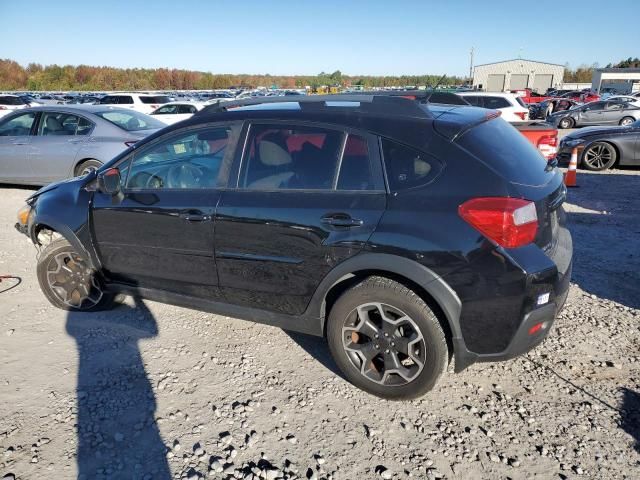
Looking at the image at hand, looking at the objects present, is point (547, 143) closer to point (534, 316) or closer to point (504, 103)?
point (504, 103)

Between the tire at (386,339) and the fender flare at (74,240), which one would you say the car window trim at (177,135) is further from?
the tire at (386,339)

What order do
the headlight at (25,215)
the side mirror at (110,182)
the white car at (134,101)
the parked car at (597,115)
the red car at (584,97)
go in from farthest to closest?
the red car at (584,97), the white car at (134,101), the parked car at (597,115), the headlight at (25,215), the side mirror at (110,182)

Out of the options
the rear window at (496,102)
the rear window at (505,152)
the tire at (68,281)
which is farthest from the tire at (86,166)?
the rear window at (496,102)

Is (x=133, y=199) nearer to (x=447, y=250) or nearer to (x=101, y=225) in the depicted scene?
(x=101, y=225)

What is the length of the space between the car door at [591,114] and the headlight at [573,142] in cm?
1198

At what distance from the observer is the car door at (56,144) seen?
7.59m

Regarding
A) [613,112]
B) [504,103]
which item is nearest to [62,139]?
[504,103]

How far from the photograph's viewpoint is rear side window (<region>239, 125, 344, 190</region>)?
274cm

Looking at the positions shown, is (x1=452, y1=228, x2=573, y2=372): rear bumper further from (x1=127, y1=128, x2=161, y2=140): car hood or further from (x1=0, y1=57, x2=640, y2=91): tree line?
(x1=0, y1=57, x2=640, y2=91): tree line

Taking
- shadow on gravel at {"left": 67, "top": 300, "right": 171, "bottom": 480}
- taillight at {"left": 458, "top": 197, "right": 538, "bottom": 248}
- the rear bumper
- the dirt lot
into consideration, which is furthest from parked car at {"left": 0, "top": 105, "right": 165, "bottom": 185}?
the rear bumper

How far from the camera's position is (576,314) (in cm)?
365

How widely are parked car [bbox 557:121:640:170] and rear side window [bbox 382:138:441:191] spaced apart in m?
8.58

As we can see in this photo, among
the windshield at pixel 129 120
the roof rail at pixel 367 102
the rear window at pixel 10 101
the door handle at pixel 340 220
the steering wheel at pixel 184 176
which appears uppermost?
the roof rail at pixel 367 102

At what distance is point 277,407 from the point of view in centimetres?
272
